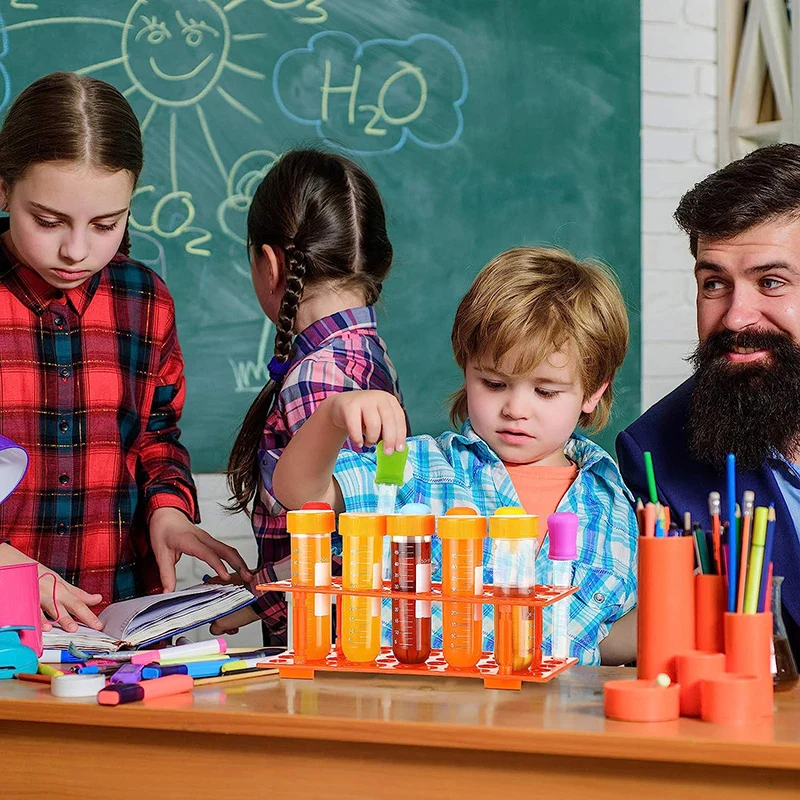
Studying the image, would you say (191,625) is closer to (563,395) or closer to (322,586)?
(322,586)

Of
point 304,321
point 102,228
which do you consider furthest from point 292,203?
point 102,228

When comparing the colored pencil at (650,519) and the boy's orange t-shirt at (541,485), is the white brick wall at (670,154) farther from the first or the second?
the colored pencil at (650,519)

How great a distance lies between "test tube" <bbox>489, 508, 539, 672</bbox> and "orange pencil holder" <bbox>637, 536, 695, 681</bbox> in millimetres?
120

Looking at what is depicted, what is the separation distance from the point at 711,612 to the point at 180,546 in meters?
0.95

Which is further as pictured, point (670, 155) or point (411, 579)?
point (670, 155)

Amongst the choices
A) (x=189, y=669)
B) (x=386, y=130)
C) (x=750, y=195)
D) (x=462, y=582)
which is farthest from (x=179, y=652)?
(x=386, y=130)

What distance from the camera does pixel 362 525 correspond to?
44.2 inches

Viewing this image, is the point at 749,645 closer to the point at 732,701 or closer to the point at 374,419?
the point at 732,701

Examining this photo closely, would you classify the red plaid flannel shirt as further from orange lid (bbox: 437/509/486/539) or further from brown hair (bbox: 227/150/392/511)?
orange lid (bbox: 437/509/486/539)

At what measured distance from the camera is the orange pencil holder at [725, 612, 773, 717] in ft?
3.11

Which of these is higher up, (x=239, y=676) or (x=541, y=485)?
(x=541, y=485)

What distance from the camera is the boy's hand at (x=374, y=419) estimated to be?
118cm

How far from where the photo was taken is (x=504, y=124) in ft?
9.32

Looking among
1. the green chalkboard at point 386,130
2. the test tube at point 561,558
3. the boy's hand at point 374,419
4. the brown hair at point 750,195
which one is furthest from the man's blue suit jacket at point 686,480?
the green chalkboard at point 386,130
